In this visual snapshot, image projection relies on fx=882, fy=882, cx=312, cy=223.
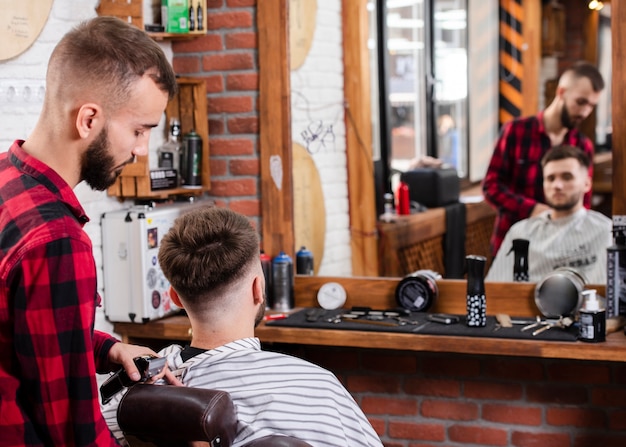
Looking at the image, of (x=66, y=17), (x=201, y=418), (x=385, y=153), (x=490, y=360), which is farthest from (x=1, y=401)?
(x=385, y=153)

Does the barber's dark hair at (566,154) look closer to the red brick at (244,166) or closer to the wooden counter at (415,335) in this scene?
the wooden counter at (415,335)

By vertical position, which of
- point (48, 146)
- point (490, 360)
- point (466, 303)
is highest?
point (48, 146)

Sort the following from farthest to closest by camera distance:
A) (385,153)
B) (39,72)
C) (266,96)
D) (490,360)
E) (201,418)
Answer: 1. (385,153)
2. (266,96)
3. (490,360)
4. (39,72)
5. (201,418)

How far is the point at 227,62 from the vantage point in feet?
11.6

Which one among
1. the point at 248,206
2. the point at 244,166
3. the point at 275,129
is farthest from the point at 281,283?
the point at 275,129

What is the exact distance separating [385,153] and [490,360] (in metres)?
1.18

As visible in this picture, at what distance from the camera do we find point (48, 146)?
173cm

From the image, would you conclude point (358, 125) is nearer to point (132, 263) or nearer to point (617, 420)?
point (132, 263)

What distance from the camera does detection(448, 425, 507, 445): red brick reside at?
3197mm

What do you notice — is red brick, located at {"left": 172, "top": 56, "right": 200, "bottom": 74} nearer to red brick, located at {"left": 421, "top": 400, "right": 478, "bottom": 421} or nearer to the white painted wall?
the white painted wall

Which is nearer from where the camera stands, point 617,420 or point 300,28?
point 617,420

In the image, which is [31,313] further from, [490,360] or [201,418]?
[490,360]

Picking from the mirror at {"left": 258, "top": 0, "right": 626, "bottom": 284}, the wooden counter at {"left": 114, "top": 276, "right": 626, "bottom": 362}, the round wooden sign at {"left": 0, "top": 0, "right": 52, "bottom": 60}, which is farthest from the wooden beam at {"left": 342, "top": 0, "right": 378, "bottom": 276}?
the round wooden sign at {"left": 0, "top": 0, "right": 52, "bottom": 60}

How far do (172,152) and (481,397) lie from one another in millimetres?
1514
